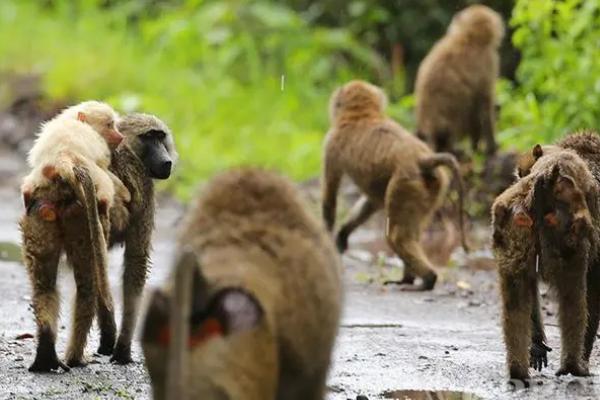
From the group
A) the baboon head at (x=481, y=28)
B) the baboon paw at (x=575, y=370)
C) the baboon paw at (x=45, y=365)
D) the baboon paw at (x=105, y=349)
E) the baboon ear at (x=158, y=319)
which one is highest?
the baboon head at (x=481, y=28)

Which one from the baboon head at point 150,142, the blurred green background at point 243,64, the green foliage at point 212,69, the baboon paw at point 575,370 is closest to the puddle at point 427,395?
the baboon paw at point 575,370

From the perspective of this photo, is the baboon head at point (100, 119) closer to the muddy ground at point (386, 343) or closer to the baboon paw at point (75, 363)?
the muddy ground at point (386, 343)

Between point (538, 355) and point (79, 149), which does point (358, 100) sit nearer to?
point (538, 355)

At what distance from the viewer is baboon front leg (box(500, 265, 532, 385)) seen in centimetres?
725

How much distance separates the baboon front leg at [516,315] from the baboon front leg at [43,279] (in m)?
2.38

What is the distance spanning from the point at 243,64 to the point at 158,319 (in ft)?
54.2

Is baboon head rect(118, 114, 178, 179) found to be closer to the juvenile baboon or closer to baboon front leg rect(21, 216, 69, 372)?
the juvenile baboon

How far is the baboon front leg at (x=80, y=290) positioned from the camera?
752cm

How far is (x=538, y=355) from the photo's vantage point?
7.86m

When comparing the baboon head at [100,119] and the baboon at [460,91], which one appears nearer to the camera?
the baboon head at [100,119]

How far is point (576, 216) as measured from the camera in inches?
281

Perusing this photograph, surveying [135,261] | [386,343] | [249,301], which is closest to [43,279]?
[135,261]

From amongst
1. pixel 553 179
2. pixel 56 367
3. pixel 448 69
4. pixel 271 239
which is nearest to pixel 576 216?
pixel 553 179

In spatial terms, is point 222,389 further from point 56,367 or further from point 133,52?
point 133,52
